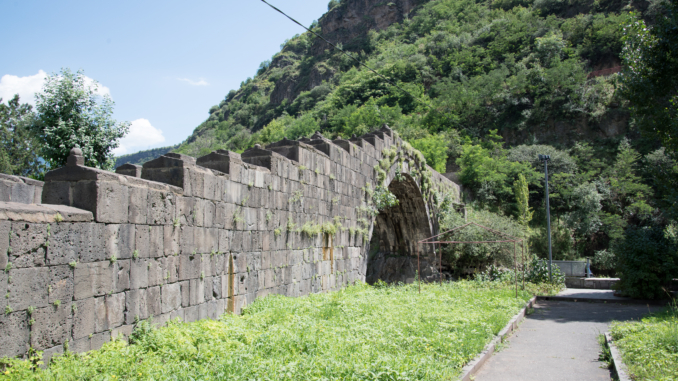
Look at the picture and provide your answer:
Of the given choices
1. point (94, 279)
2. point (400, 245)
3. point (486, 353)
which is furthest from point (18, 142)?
point (486, 353)

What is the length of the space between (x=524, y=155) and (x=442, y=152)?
567 centimetres

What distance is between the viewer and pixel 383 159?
45.8ft

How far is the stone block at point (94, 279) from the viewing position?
4.61 meters

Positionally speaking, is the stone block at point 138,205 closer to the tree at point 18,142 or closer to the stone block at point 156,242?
the stone block at point 156,242

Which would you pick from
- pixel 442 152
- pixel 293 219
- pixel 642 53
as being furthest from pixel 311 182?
pixel 442 152

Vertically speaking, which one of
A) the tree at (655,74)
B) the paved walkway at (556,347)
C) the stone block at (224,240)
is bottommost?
the paved walkway at (556,347)

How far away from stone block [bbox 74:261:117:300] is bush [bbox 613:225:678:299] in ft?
48.6

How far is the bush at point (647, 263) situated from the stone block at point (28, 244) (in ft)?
51.0

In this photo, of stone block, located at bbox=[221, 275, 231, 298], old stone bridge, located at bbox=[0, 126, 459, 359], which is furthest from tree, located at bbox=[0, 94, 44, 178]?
stone block, located at bbox=[221, 275, 231, 298]

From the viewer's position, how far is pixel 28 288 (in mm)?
4113

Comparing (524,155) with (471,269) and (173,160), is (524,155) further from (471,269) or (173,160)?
(173,160)

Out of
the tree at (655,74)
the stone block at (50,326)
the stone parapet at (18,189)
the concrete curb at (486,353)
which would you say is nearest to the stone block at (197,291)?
the stone block at (50,326)

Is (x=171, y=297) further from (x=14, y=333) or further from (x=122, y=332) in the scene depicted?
(x=14, y=333)

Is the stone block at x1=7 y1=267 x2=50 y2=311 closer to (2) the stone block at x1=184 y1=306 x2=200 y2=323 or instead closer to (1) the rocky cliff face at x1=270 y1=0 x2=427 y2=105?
(2) the stone block at x1=184 y1=306 x2=200 y2=323
